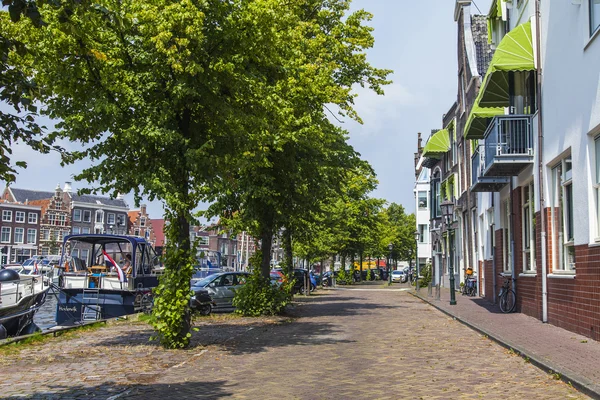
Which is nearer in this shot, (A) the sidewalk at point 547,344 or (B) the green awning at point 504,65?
(A) the sidewalk at point 547,344

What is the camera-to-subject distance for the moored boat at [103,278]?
19812 mm

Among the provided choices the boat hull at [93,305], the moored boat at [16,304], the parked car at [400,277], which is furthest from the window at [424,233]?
the moored boat at [16,304]

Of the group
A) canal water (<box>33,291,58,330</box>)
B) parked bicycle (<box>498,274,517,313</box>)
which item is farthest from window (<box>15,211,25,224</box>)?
parked bicycle (<box>498,274,517,313</box>)

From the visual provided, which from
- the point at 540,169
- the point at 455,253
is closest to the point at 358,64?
the point at 540,169

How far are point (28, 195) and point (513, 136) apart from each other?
84.4 meters

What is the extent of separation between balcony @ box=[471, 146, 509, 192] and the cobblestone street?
24.5 feet

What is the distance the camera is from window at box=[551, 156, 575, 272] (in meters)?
15.3

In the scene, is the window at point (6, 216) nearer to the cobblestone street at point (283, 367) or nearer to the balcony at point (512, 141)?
the cobblestone street at point (283, 367)

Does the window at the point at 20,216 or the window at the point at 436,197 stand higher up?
the window at the point at 20,216

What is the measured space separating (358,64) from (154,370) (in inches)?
636

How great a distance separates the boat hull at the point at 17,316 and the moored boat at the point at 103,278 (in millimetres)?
1050

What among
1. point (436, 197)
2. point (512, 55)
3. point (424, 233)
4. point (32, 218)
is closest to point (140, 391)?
point (512, 55)

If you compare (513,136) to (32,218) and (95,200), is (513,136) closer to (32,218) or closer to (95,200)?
(32,218)

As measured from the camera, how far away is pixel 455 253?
39875 mm
